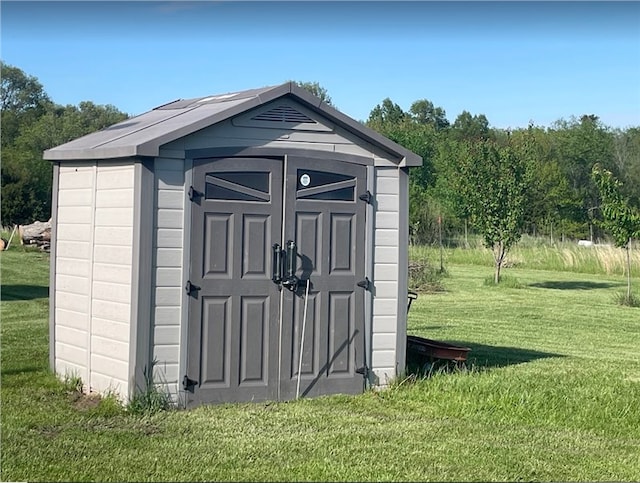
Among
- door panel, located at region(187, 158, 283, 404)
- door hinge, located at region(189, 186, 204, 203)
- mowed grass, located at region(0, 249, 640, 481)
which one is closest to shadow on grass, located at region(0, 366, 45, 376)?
mowed grass, located at region(0, 249, 640, 481)

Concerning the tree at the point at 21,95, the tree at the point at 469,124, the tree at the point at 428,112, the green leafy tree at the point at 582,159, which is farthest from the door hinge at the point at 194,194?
the tree at the point at 428,112

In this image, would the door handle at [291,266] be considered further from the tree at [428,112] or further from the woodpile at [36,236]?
the tree at [428,112]

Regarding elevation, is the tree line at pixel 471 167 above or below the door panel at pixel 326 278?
above

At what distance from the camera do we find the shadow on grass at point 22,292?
18580 millimetres

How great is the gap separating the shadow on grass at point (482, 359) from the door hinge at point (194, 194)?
9.58 ft

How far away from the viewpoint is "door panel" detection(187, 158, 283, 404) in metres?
8.71

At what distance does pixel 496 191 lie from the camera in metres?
24.8

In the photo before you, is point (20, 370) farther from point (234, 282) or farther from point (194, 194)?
point (194, 194)

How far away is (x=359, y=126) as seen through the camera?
938cm

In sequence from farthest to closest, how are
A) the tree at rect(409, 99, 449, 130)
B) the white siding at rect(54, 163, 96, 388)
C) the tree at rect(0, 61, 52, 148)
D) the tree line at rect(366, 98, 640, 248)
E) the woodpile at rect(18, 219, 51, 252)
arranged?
1. the tree at rect(409, 99, 449, 130)
2. the tree at rect(0, 61, 52, 148)
3. the tree line at rect(366, 98, 640, 248)
4. the woodpile at rect(18, 219, 51, 252)
5. the white siding at rect(54, 163, 96, 388)

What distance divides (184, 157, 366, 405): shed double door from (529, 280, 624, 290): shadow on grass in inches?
687

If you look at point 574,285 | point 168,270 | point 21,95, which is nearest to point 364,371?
point 168,270

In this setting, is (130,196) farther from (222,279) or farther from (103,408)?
(103,408)

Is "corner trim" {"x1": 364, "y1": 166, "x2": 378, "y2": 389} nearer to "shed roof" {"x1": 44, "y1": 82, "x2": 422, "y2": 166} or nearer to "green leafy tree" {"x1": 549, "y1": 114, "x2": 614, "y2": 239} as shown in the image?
"shed roof" {"x1": 44, "y1": 82, "x2": 422, "y2": 166}
